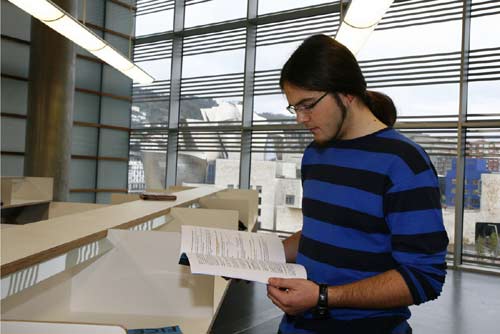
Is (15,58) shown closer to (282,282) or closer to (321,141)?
(321,141)

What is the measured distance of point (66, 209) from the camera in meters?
4.45

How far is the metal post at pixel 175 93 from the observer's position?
9.60m

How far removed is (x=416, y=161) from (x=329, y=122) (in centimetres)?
28

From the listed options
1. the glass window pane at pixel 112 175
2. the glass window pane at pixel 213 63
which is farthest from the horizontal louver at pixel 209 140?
the glass window pane at pixel 112 175

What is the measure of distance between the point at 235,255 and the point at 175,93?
8.70m

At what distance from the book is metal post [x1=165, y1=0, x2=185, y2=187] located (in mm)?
8243

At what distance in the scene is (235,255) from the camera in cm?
135

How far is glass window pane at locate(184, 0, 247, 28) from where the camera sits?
8.80 metres

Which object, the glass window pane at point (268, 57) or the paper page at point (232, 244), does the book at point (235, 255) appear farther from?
the glass window pane at point (268, 57)

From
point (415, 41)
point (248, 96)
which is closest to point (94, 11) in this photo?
point (248, 96)

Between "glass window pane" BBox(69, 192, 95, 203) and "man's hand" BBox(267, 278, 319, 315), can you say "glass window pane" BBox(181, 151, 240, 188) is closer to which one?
"glass window pane" BBox(69, 192, 95, 203)

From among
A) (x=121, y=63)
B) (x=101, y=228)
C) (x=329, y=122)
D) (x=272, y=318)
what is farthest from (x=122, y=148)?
(x=329, y=122)

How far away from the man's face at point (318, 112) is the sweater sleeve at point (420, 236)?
289mm

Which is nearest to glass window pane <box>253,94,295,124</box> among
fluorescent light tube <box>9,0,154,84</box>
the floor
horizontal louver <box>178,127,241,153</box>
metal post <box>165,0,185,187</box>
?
horizontal louver <box>178,127,241,153</box>
